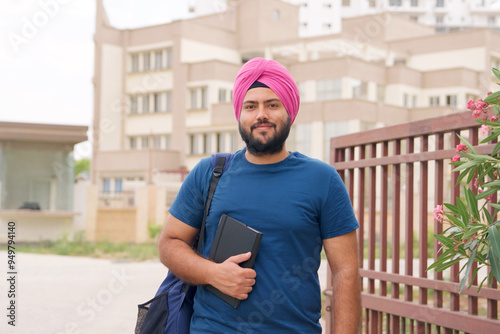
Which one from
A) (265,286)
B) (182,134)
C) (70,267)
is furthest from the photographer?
(182,134)

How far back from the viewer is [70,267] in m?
12.3

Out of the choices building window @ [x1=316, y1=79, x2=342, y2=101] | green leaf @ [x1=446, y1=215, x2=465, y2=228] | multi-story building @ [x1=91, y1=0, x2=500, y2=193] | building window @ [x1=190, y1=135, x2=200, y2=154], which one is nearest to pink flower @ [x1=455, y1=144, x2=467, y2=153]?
green leaf @ [x1=446, y1=215, x2=465, y2=228]

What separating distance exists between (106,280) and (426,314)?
23.1 feet

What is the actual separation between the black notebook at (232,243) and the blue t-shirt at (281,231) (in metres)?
0.03

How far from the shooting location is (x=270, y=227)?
2.63 m

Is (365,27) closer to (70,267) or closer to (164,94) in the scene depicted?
(164,94)

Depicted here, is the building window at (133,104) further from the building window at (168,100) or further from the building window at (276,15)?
the building window at (276,15)

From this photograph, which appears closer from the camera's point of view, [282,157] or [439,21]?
[282,157]

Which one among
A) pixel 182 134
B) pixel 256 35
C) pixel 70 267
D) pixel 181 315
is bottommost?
pixel 70 267

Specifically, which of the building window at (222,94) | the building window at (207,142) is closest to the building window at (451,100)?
the building window at (222,94)

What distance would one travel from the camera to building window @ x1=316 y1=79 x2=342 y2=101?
121ft

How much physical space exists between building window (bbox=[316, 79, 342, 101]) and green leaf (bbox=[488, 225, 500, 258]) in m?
34.2

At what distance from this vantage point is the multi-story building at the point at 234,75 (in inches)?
1451

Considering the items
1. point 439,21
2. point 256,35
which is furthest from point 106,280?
point 439,21
